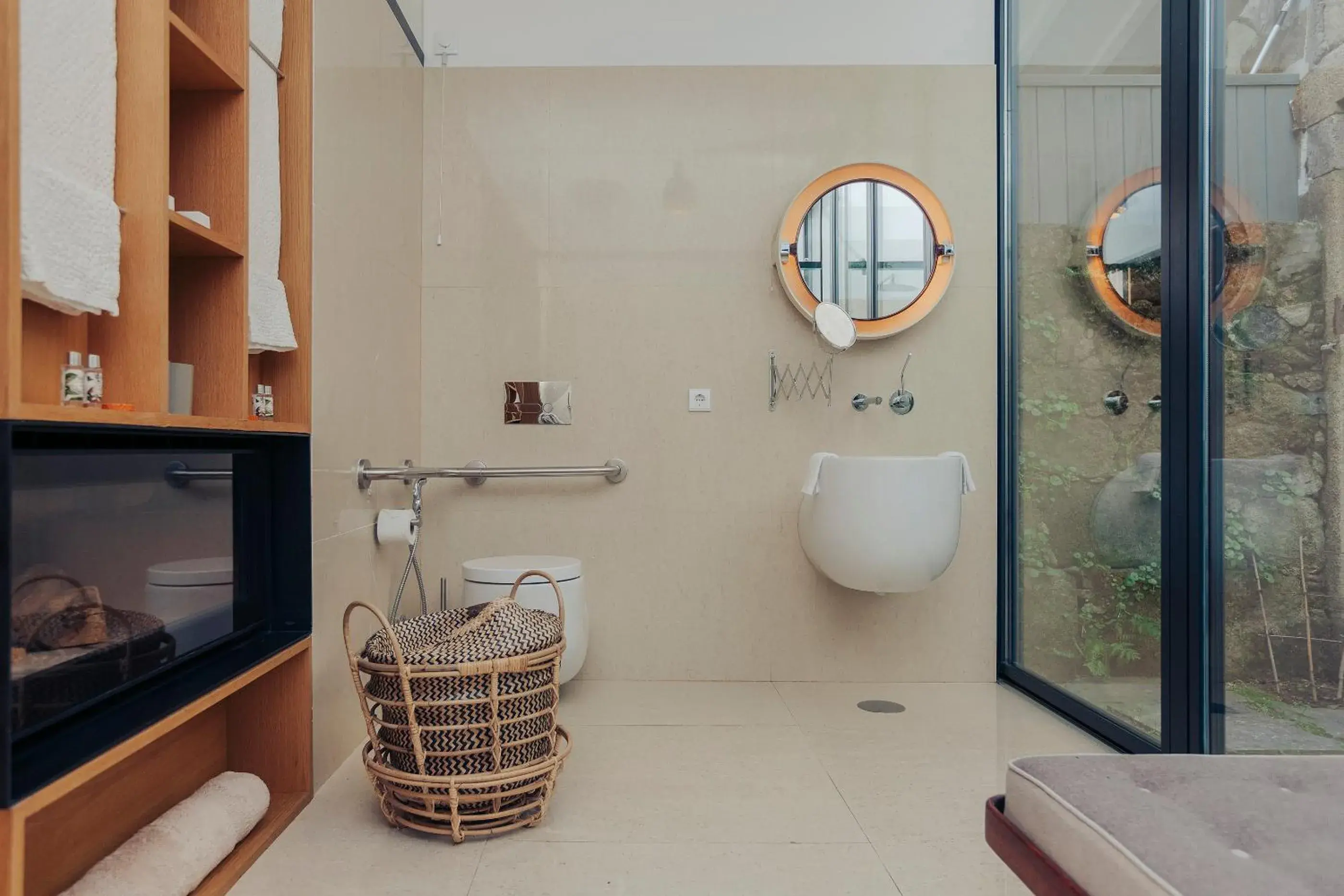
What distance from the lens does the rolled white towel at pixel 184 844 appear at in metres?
1.35

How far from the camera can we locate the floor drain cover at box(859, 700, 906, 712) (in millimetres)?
2674

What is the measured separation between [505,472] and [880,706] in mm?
1426

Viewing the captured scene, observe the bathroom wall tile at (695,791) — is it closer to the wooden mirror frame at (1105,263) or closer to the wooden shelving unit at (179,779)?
the wooden shelving unit at (179,779)

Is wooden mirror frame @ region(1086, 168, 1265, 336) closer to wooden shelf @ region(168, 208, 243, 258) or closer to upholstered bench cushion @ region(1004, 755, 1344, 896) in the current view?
upholstered bench cushion @ region(1004, 755, 1344, 896)

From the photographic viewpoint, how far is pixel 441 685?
66.1 inches

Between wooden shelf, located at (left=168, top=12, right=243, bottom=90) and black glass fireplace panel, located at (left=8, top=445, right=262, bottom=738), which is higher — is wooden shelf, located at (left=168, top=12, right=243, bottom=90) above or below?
above

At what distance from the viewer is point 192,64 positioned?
1.59 metres

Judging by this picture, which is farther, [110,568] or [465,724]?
[465,724]

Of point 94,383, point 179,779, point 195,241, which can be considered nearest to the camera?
point 94,383

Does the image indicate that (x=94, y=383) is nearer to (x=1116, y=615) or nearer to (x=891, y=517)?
(x=891, y=517)

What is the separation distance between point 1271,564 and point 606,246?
2133mm

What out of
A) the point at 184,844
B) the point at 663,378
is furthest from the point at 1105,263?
the point at 184,844

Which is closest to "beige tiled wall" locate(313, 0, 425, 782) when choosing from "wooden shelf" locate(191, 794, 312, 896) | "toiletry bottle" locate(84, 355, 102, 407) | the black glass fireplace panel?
"wooden shelf" locate(191, 794, 312, 896)

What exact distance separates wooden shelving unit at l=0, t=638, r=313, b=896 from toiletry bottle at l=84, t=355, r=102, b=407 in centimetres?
50
